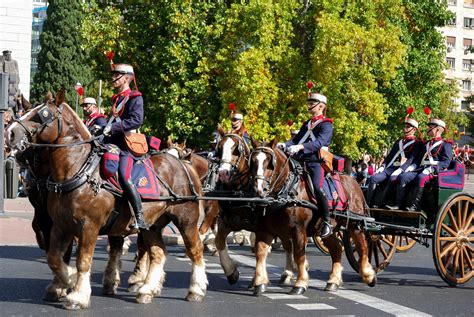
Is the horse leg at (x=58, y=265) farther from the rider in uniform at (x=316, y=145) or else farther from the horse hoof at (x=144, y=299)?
the rider in uniform at (x=316, y=145)

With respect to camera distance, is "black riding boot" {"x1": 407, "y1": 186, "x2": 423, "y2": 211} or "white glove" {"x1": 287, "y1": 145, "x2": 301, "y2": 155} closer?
"white glove" {"x1": 287, "y1": 145, "x2": 301, "y2": 155}

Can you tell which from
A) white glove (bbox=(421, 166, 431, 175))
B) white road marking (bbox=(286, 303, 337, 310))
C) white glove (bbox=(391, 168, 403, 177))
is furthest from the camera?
white glove (bbox=(391, 168, 403, 177))

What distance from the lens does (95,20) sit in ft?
116

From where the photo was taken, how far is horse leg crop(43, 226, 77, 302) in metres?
9.56

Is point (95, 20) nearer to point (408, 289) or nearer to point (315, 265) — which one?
point (315, 265)

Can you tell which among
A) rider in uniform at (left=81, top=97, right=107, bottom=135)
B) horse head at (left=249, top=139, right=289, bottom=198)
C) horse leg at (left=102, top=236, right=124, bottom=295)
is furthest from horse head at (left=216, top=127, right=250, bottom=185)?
rider in uniform at (left=81, top=97, right=107, bottom=135)

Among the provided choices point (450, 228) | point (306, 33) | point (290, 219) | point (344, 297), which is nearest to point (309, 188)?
point (290, 219)

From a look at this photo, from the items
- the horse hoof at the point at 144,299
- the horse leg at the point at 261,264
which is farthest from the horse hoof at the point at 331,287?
the horse hoof at the point at 144,299

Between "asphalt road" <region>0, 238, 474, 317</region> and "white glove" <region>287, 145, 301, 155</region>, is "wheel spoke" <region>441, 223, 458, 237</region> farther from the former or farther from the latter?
"white glove" <region>287, 145, 301, 155</region>

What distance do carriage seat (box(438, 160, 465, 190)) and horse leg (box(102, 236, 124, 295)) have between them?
4856 millimetres

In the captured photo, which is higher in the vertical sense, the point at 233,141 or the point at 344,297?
the point at 233,141

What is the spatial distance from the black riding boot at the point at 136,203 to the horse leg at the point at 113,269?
1.13m

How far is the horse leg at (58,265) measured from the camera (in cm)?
956

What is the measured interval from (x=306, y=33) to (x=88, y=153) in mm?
27594
